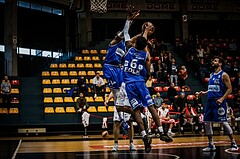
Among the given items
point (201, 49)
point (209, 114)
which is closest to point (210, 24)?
point (201, 49)

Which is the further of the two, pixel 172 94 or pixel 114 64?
pixel 172 94

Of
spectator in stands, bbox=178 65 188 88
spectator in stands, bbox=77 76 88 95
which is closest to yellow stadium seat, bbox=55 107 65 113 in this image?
spectator in stands, bbox=77 76 88 95

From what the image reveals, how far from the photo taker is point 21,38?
96.9 ft

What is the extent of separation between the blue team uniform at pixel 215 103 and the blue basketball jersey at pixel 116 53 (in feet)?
6.67

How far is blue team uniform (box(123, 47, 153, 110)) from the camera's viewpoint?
306 inches

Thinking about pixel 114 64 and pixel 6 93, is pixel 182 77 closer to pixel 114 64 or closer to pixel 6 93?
pixel 6 93

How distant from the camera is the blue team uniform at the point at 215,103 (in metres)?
8.71

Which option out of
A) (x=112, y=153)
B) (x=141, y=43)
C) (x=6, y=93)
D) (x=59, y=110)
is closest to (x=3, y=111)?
(x=6, y=93)

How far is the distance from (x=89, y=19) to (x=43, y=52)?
169 inches

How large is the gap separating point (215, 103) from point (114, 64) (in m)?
2.29

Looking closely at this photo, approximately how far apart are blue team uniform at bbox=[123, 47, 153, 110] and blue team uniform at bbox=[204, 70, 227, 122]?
1720 millimetres

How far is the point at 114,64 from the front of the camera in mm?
9086

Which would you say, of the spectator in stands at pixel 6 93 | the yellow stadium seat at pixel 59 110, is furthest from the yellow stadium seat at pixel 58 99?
the spectator in stands at pixel 6 93

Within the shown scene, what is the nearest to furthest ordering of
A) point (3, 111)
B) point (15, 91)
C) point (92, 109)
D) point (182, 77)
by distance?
point (3, 111) → point (92, 109) → point (15, 91) → point (182, 77)
